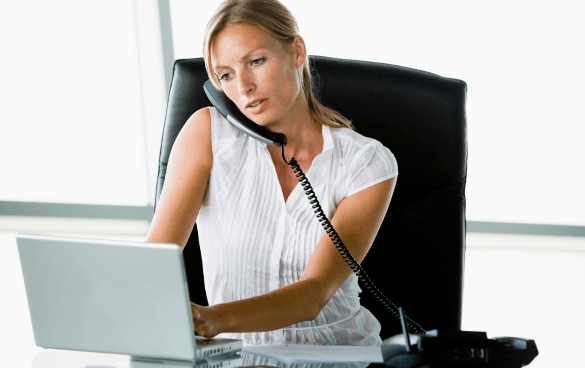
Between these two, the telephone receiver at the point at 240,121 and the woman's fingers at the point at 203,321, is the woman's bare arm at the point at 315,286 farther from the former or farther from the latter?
the telephone receiver at the point at 240,121

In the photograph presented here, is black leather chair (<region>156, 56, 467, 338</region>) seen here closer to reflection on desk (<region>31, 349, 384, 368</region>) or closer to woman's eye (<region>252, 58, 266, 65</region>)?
woman's eye (<region>252, 58, 266, 65</region>)

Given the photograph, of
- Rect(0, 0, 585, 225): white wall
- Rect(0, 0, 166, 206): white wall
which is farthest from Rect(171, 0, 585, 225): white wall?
Rect(0, 0, 166, 206): white wall

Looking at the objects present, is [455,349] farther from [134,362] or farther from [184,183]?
[184,183]

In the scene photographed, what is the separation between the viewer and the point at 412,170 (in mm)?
1442

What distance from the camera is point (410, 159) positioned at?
4.72 feet

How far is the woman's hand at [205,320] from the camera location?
2.94 feet

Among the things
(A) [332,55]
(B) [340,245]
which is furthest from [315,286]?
(A) [332,55]

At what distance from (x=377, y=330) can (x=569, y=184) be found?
8.33 ft

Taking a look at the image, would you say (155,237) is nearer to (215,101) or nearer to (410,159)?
(215,101)

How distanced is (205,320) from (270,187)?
0.51 m

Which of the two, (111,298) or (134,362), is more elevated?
(111,298)

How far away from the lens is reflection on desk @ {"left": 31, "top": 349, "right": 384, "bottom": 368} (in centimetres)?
79

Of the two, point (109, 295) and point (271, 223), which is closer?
point (109, 295)

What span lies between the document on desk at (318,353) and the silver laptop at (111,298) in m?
0.12
